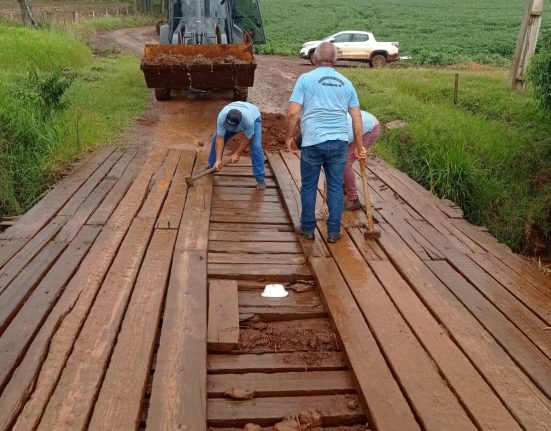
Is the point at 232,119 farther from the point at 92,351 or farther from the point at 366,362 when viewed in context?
the point at 366,362

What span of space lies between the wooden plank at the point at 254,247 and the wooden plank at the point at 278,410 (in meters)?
1.85

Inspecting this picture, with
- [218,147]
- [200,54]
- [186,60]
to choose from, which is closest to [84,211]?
[218,147]

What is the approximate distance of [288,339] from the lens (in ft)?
11.2

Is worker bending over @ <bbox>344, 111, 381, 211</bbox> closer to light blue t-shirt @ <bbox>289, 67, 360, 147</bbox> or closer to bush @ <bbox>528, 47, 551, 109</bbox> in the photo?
light blue t-shirt @ <bbox>289, 67, 360, 147</bbox>

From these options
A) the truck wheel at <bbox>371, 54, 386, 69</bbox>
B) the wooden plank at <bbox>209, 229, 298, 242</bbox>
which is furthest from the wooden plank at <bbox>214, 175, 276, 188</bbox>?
the truck wheel at <bbox>371, 54, 386, 69</bbox>

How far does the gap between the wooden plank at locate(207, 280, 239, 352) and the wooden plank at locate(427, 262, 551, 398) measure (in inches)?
59.6

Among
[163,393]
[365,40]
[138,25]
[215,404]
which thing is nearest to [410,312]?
[215,404]

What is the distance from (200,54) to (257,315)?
7710 millimetres

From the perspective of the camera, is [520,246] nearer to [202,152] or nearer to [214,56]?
[202,152]

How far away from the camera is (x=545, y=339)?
130 inches

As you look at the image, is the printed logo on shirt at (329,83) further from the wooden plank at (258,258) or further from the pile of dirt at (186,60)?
the pile of dirt at (186,60)

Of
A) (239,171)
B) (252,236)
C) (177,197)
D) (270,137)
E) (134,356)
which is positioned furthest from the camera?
(270,137)

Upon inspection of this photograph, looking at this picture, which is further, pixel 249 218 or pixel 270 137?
pixel 270 137

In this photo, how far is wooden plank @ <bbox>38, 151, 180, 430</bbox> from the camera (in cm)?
253
